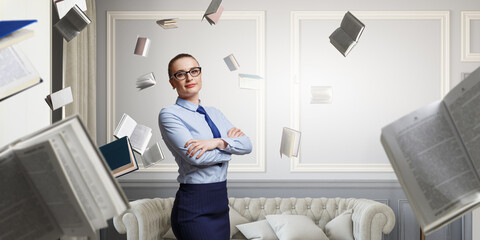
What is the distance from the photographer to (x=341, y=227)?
456 centimetres

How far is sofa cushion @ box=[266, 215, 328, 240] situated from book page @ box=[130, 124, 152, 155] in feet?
3.91

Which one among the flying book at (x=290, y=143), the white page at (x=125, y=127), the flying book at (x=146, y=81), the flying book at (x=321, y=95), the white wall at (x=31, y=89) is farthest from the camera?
the flying book at (x=321, y=95)

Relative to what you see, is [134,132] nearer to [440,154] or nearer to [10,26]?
[10,26]

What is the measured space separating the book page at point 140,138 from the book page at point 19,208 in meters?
3.25

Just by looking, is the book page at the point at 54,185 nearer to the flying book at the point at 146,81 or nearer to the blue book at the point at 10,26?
the blue book at the point at 10,26

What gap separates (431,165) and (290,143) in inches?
139

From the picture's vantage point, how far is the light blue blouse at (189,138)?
2.53 metres

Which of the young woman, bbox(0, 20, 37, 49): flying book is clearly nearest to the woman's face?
the young woman

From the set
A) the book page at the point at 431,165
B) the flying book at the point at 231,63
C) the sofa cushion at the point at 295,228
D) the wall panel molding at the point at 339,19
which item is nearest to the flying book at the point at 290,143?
the wall panel molding at the point at 339,19

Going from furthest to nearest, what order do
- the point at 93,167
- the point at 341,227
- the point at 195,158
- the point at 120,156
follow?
the point at 341,227
the point at 120,156
the point at 195,158
the point at 93,167

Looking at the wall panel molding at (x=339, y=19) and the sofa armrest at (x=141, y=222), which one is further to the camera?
the wall panel molding at (x=339, y=19)

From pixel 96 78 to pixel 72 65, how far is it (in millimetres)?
728

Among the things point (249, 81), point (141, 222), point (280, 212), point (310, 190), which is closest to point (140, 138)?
point (141, 222)

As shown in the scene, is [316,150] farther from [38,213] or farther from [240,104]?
[38,213]
